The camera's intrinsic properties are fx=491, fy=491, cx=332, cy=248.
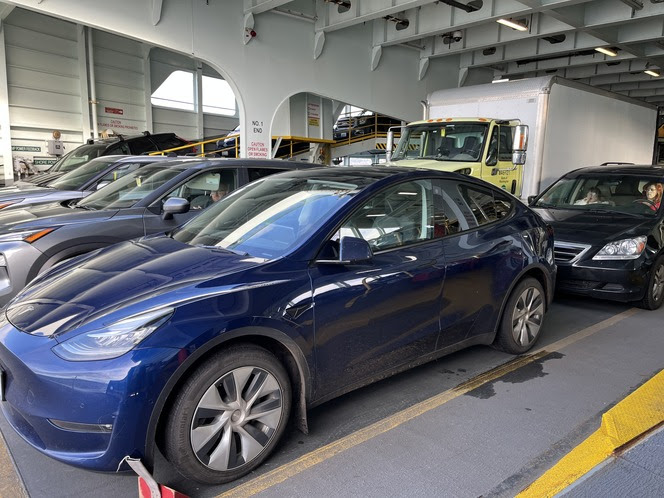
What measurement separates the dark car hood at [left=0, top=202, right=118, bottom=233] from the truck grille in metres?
4.79

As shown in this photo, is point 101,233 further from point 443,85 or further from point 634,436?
point 443,85

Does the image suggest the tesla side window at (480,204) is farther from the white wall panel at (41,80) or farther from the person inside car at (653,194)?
the white wall panel at (41,80)

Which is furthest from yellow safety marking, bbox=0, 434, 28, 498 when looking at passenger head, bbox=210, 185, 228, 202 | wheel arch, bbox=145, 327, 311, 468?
passenger head, bbox=210, 185, 228, 202

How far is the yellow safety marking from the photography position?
7.86 ft

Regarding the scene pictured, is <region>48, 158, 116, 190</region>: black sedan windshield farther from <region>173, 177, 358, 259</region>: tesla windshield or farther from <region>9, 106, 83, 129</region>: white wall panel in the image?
<region>9, 106, 83, 129</region>: white wall panel

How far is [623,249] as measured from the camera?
5.14m

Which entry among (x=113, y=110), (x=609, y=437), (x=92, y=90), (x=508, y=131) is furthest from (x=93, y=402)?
(x=113, y=110)

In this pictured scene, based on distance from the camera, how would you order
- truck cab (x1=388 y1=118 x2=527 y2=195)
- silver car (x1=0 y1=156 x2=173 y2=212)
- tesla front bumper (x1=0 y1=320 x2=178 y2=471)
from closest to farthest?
tesla front bumper (x1=0 y1=320 x2=178 y2=471) < silver car (x1=0 y1=156 x2=173 y2=212) < truck cab (x1=388 y1=118 x2=527 y2=195)

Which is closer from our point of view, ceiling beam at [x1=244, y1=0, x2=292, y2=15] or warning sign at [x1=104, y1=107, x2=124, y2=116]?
ceiling beam at [x1=244, y1=0, x2=292, y2=15]

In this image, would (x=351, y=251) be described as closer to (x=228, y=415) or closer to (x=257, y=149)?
(x=228, y=415)

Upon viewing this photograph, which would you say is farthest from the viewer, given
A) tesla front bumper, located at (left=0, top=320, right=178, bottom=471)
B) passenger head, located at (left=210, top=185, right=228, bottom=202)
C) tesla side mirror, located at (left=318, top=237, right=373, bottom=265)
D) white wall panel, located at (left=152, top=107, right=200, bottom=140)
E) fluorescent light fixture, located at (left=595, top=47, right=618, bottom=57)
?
white wall panel, located at (left=152, top=107, right=200, bottom=140)

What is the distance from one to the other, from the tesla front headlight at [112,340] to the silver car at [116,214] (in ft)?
7.73

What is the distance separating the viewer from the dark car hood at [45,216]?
4.64 meters

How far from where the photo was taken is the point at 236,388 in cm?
239
